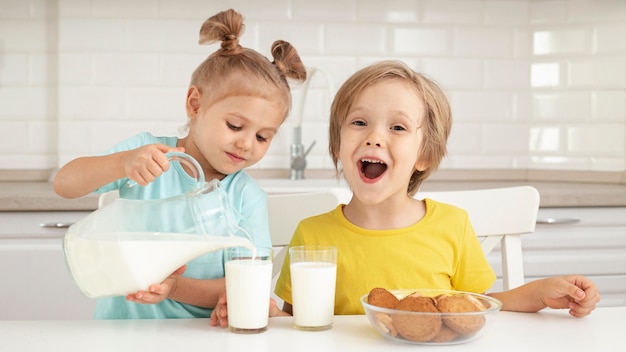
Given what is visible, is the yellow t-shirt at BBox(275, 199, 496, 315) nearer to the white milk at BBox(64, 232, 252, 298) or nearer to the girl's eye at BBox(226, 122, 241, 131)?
the girl's eye at BBox(226, 122, 241, 131)

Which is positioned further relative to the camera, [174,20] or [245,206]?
[174,20]

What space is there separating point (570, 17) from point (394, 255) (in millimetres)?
1900

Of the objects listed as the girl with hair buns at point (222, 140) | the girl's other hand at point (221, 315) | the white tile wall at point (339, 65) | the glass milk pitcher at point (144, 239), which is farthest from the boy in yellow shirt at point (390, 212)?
the white tile wall at point (339, 65)

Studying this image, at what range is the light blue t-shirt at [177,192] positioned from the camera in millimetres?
1281

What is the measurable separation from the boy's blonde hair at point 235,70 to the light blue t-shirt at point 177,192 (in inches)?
5.8

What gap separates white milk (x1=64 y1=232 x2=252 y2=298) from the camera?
0.90m

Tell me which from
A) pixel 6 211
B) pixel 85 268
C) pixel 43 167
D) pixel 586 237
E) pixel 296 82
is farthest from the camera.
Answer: pixel 43 167

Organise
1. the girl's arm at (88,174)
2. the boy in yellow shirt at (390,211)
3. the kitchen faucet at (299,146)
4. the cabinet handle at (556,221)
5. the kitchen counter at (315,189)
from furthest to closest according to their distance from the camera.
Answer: the kitchen faucet at (299,146), the cabinet handle at (556,221), the kitchen counter at (315,189), the boy in yellow shirt at (390,211), the girl's arm at (88,174)

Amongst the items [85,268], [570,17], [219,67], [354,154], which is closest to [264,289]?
[85,268]

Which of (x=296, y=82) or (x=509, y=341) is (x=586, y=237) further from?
(x=509, y=341)

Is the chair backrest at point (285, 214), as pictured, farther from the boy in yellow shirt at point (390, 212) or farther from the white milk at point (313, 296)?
the white milk at point (313, 296)

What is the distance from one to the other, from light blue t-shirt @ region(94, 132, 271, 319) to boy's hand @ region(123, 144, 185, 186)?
0.89 ft

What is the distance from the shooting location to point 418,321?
901mm

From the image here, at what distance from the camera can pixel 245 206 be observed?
4.31ft
